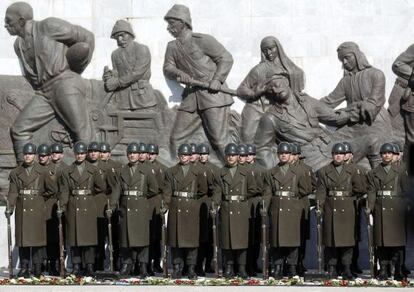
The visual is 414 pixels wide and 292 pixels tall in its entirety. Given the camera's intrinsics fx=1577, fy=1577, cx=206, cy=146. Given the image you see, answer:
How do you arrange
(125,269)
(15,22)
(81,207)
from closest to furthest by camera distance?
(125,269) < (81,207) < (15,22)

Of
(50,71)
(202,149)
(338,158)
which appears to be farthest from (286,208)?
(50,71)

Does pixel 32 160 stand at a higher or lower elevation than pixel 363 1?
lower

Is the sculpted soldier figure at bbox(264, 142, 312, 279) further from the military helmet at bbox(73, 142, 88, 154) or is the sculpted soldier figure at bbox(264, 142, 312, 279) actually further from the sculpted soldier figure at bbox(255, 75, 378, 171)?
the military helmet at bbox(73, 142, 88, 154)

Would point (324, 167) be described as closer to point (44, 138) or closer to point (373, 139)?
point (373, 139)

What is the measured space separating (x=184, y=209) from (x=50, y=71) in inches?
137

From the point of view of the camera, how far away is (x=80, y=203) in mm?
23031

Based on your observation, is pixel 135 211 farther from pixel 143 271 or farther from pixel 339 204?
pixel 339 204

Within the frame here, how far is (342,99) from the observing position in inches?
981

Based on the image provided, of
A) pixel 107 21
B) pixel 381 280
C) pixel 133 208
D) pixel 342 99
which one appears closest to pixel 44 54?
pixel 107 21

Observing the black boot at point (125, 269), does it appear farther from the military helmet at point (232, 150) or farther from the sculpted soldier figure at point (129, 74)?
the sculpted soldier figure at point (129, 74)

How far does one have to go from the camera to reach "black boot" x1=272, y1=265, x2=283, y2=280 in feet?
73.9

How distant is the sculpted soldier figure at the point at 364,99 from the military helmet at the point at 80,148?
4.04m

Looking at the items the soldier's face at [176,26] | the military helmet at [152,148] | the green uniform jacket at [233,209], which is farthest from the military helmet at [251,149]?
the soldier's face at [176,26]

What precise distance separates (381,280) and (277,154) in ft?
9.52
